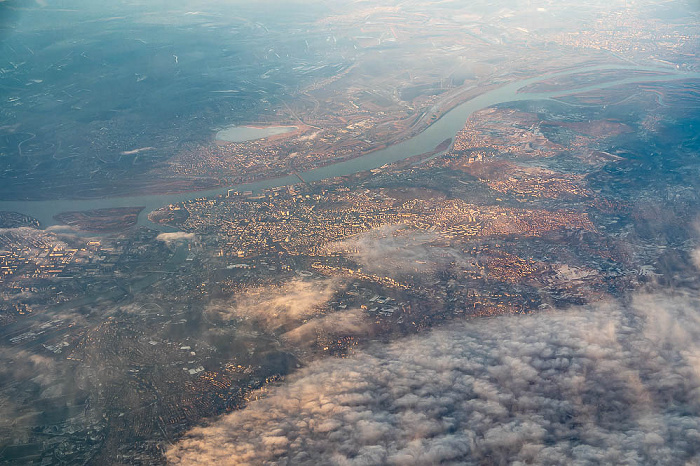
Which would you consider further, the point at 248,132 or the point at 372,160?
the point at 248,132

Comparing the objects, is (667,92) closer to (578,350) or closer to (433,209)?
(433,209)

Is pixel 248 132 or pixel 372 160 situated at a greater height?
pixel 248 132

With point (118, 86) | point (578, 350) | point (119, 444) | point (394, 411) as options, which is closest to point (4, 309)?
point (119, 444)

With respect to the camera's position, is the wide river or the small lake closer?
the wide river

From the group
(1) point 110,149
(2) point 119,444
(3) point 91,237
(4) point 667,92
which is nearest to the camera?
(2) point 119,444
